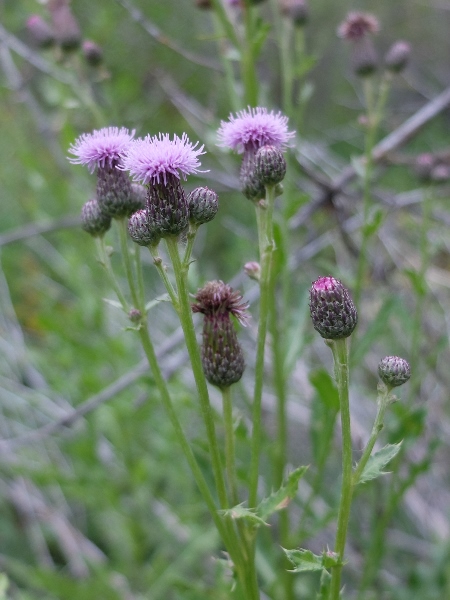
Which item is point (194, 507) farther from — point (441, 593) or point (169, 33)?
point (169, 33)

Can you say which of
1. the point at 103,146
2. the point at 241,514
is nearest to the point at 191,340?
the point at 241,514

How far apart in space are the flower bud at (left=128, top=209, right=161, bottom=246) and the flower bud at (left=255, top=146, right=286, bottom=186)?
32 cm

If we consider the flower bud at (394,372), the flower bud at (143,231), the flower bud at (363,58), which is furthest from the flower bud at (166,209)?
the flower bud at (363,58)

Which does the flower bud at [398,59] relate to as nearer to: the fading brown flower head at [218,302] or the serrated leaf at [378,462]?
the fading brown flower head at [218,302]

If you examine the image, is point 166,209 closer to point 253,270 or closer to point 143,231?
point 143,231

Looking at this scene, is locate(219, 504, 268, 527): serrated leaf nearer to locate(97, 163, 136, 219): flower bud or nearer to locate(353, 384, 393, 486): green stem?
locate(353, 384, 393, 486): green stem

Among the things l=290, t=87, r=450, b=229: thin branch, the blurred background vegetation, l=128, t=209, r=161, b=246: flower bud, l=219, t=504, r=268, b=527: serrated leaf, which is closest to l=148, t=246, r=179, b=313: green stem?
l=128, t=209, r=161, b=246: flower bud

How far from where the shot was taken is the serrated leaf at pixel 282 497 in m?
1.32

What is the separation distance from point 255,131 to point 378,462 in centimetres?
89

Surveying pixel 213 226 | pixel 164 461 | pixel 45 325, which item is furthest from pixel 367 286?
pixel 213 226

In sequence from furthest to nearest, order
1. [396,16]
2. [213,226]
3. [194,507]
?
1. [396,16]
2. [213,226]
3. [194,507]

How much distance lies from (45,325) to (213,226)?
12.6ft

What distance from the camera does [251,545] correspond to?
1384 millimetres

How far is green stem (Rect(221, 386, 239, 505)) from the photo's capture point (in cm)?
140
